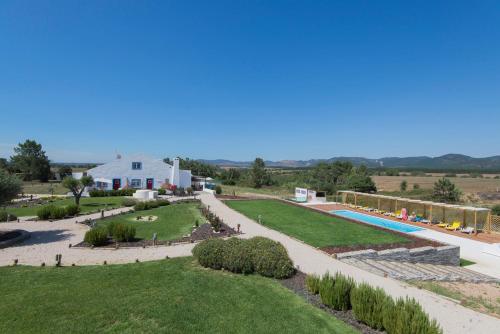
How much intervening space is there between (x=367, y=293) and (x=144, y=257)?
7.98m

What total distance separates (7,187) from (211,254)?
11806 mm

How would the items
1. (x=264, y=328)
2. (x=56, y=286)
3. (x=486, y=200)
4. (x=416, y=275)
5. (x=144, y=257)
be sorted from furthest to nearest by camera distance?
1. (x=486, y=200)
2. (x=144, y=257)
3. (x=416, y=275)
4. (x=56, y=286)
5. (x=264, y=328)

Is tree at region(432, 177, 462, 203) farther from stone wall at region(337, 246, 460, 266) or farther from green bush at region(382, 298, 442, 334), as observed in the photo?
green bush at region(382, 298, 442, 334)

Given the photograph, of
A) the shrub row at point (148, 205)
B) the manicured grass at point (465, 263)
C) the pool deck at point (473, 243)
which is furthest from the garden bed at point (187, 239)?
the pool deck at point (473, 243)

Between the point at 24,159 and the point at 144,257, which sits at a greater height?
the point at 24,159

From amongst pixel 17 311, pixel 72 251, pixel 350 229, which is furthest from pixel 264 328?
pixel 350 229

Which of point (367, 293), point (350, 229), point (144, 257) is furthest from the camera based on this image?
point (350, 229)

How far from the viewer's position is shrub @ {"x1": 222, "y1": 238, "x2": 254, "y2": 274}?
9156mm

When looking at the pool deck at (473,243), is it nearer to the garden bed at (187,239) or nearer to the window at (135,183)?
the garden bed at (187,239)

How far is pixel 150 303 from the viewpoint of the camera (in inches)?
262

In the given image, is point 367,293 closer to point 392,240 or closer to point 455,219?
point 392,240

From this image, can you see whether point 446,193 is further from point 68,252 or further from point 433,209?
point 68,252

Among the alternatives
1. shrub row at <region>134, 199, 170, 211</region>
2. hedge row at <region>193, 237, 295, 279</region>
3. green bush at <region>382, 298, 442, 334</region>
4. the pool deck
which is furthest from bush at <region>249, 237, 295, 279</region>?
shrub row at <region>134, 199, 170, 211</region>

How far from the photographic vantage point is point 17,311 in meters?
6.25
